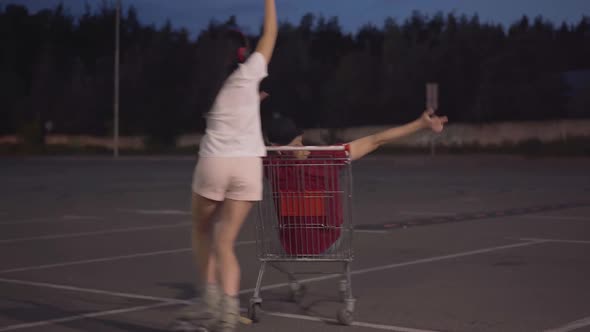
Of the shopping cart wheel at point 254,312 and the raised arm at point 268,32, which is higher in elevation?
the raised arm at point 268,32

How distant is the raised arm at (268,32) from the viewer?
5820 mm

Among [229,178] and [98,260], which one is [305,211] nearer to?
[229,178]

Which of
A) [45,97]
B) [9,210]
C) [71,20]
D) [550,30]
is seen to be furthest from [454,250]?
[71,20]

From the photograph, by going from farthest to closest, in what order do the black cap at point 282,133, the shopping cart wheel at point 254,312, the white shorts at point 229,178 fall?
1. the black cap at point 282,133
2. the shopping cart wheel at point 254,312
3. the white shorts at point 229,178

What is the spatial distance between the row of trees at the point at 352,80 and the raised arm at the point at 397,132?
47522 mm

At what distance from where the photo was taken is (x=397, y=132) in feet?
21.6

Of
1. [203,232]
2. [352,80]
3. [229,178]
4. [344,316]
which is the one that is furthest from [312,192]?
[352,80]

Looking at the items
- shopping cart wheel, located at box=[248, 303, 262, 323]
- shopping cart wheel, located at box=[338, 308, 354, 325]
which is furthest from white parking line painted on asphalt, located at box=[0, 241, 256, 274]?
shopping cart wheel, located at box=[338, 308, 354, 325]

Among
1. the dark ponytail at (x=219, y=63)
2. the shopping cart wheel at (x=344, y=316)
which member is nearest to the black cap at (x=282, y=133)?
the shopping cart wheel at (x=344, y=316)

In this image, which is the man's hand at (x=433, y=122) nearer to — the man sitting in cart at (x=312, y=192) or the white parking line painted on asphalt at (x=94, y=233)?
the man sitting in cart at (x=312, y=192)

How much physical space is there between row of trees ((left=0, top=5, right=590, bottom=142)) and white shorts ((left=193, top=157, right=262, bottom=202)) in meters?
48.4

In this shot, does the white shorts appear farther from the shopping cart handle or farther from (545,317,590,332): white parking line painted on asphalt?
(545,317,590,332): white parking line painted on asphalt

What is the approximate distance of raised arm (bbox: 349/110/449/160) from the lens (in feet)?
21.3

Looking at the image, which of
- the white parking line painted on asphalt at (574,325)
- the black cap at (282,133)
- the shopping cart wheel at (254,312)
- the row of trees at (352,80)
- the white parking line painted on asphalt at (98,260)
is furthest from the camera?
the row of trees at (352,80)
